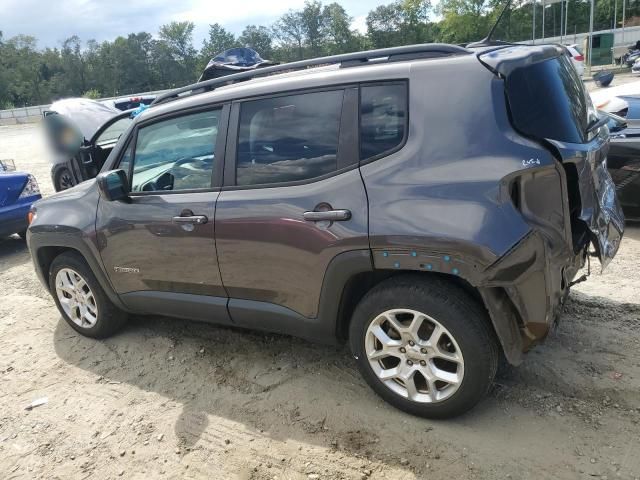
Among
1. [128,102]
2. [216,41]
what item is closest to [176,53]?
[216,41]

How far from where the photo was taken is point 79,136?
9.47 m

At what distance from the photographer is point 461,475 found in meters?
2.51

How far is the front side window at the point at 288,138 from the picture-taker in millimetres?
2900

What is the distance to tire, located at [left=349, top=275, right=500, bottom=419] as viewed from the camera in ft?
8.58

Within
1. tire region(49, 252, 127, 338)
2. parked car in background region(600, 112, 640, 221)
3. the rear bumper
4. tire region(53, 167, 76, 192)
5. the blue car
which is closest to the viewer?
the rear bumper

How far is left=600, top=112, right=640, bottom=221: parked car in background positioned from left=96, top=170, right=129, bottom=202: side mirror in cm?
466

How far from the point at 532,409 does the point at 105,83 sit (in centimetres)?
8209

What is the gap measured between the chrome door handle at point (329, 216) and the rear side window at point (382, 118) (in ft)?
1.00

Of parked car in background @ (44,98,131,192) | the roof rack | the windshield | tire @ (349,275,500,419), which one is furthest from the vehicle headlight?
the windshield

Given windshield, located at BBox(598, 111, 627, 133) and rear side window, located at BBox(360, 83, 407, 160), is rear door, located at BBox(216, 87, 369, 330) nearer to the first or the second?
rear side window, located at BBox(360, 83, 407, 160)

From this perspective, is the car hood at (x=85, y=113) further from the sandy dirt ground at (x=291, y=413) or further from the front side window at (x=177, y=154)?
the front side window at (x=177, y=154)

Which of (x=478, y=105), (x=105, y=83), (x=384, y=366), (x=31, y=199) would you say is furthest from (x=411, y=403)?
(x=105, y=83)

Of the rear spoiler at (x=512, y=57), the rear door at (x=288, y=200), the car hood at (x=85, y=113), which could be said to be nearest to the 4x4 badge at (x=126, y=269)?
the rear door at (x=288, y=200)

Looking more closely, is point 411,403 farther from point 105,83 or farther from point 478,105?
point 105,83
